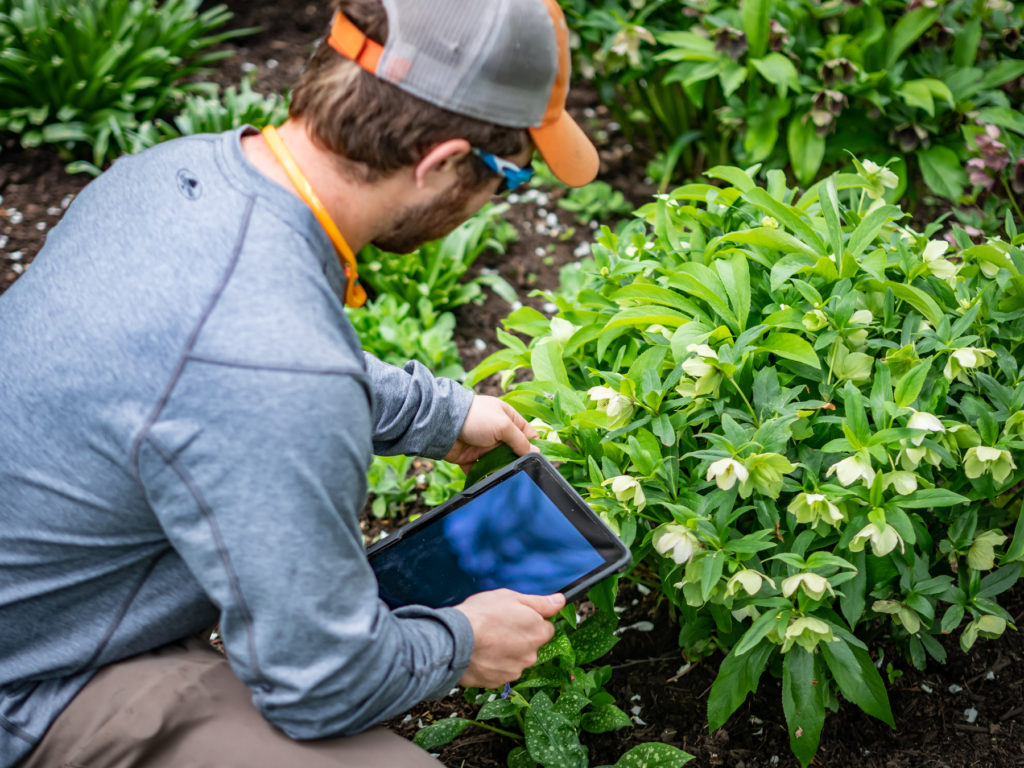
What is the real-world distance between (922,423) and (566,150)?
0.86 m

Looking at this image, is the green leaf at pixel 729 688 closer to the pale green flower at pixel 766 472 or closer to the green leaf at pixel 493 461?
the pale green flower at pixel 766 472

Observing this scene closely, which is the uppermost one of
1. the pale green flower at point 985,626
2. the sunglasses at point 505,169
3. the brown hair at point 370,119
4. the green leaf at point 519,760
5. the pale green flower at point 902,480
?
the brown hair at point 370,119

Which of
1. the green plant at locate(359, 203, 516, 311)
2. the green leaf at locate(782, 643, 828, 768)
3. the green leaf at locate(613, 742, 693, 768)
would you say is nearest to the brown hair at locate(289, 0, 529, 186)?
the green leaf at locate(782, 643, 828, 768)

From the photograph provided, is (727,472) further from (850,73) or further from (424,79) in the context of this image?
(850,73)

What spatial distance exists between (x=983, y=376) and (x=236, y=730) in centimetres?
165

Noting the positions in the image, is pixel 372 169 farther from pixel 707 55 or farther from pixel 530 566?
pixel 707 55

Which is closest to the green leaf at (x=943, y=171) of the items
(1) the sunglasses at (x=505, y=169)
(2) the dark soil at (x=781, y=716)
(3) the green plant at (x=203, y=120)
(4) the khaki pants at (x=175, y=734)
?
(2) the dark soil at (x=781, y=716)

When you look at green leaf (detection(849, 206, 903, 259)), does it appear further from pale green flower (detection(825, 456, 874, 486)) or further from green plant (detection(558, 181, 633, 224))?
green plant (detection(558, 181, 633, 224))

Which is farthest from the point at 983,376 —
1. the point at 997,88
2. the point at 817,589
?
the point at 997,88

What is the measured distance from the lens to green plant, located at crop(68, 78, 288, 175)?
3.85 meters

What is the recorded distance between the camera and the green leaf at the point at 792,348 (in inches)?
73.2

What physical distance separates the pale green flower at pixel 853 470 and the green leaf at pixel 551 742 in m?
0.81

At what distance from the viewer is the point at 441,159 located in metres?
1.48

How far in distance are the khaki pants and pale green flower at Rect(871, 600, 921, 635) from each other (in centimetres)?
102
